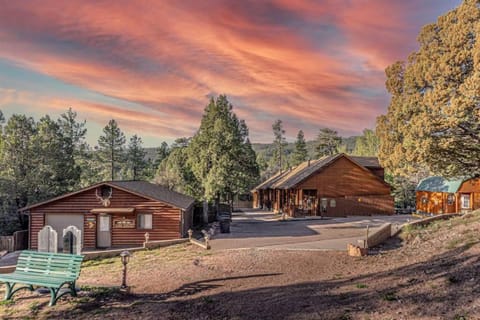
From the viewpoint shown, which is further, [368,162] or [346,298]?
[368,162]

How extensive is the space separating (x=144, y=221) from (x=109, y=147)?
39.2 meters

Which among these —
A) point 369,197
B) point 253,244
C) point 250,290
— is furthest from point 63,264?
point 369,197

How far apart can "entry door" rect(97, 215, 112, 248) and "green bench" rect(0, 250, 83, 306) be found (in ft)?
41.7

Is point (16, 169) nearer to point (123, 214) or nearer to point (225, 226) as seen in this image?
point (123, 214)

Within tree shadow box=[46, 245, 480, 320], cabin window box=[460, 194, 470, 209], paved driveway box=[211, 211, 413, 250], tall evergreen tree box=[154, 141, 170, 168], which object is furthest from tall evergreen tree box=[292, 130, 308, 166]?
tree shadow box=[46, 245, 480, 320]

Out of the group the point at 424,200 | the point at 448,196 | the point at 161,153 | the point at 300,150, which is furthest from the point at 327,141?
the point at 448,196

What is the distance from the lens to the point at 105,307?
8.55m

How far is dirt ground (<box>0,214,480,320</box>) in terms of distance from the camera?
7594 millimetres

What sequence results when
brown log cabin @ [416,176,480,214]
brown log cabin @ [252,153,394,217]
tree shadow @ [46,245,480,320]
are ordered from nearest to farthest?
1. tree shadow @ [46,245,480,320]
2. brown log cabin @ [416,176,480,214]
3. brown log cabin @ [252,153,394,217]

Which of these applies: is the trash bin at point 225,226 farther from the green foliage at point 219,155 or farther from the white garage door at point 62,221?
the white garage door at point 62,221

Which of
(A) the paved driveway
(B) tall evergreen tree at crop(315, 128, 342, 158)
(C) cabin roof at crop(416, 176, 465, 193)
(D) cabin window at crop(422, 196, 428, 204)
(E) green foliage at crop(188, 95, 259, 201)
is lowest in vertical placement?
(A) the paved driveway

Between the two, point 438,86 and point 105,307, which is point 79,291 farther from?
point 438,86

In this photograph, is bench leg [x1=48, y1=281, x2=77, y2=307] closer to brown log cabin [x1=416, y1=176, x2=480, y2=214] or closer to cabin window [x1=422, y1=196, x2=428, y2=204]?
brown log cabin [x1=416, y1=176, x2=480, y2=214]

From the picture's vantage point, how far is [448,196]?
33.4 meters
